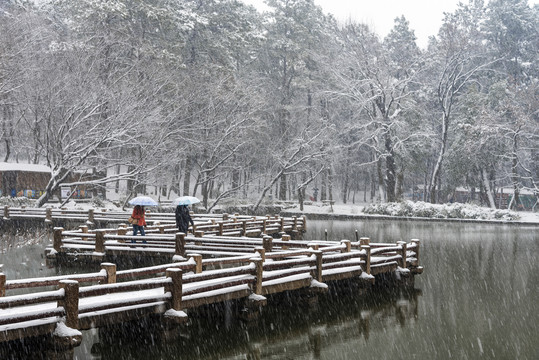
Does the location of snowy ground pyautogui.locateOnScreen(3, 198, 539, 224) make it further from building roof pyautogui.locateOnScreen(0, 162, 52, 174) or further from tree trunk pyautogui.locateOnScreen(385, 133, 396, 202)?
building roof pyautogui.locateOnScreen(0, 162, 52, 174)

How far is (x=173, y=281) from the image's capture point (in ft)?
34.1

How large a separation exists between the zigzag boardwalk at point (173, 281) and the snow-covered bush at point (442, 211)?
79.9 ft

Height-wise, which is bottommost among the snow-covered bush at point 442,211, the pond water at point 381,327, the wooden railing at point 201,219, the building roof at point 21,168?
the pond water at point 381,327

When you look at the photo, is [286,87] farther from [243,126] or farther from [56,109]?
[56,109]

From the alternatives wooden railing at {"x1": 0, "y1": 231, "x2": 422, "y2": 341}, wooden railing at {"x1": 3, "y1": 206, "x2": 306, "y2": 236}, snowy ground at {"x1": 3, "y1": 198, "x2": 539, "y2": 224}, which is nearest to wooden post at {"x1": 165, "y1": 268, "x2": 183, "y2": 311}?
wooden railing at {"x1": 0, "y1": 231, "x2": 422, "y2": 341}

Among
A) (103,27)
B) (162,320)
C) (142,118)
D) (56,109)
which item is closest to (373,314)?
(162,320)

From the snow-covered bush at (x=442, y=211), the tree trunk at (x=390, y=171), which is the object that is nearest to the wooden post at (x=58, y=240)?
the snow-covered bush at (x=442, y=211)

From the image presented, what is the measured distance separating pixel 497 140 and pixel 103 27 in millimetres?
31965

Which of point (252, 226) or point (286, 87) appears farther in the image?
point (286, 87)

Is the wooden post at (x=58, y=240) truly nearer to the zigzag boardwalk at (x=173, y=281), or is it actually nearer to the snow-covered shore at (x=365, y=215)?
the zigzag boardwalk at (x=173, y=281)

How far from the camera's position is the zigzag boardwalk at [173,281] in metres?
8.59

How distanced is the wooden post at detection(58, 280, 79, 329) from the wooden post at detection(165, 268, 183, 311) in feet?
6.65

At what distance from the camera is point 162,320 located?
10.4 metres

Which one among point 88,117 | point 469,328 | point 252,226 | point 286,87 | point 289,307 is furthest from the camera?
point 286,87
